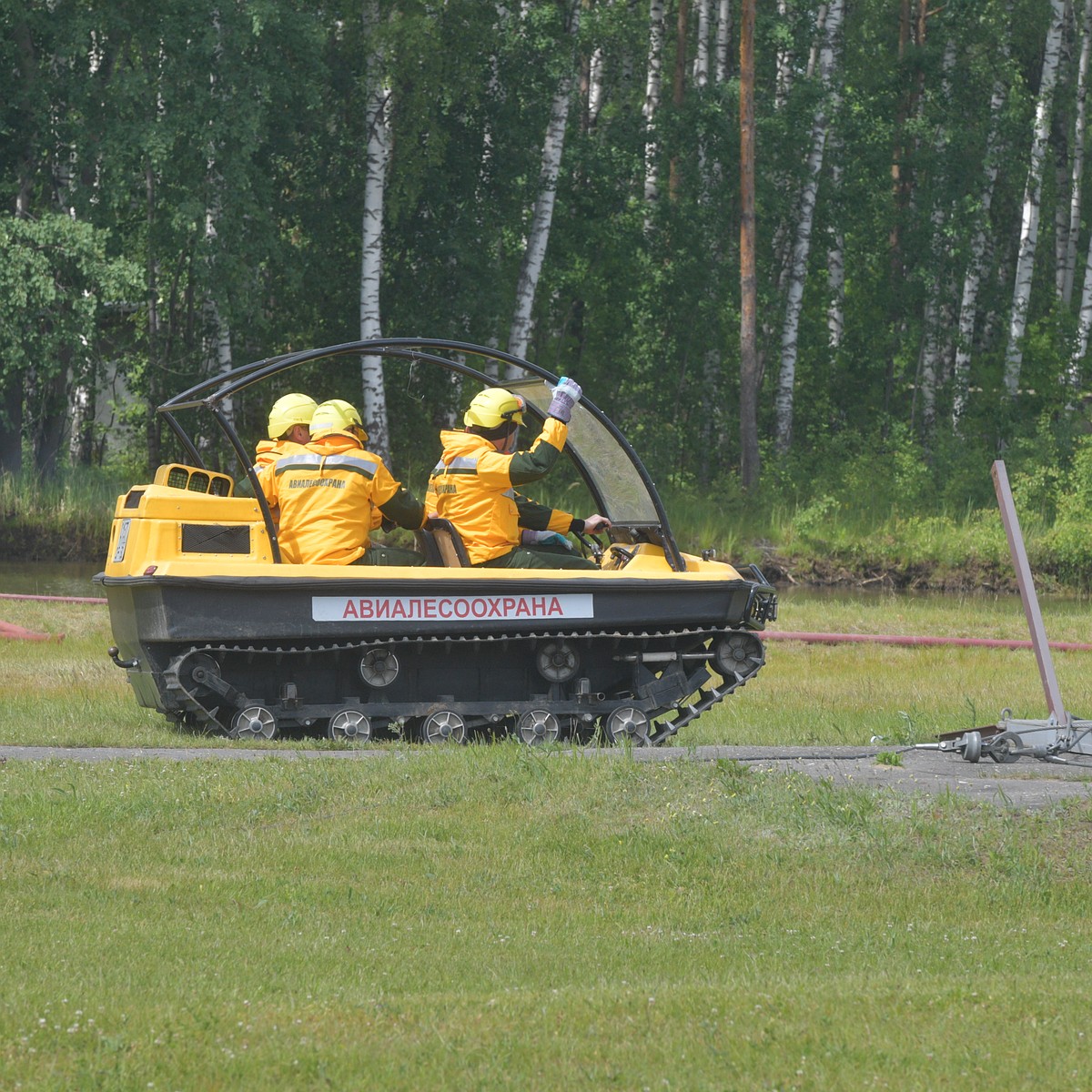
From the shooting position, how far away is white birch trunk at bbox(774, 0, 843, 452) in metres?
32.6

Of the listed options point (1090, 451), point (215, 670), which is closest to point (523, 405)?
point (215, 670)

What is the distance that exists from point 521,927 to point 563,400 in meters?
4.79

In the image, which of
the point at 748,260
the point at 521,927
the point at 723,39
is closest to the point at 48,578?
the point at 748,260

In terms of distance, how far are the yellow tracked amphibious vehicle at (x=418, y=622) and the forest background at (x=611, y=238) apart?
45.3 feet

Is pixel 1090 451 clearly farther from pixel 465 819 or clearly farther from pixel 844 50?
pixel 465 819

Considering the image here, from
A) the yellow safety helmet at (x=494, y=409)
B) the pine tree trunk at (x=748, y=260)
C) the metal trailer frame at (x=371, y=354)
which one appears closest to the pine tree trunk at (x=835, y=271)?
the pine tree trunk at (x=748, y=260)

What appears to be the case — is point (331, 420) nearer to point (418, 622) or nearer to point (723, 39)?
point (418, 622)

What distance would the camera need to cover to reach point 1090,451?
100 feet

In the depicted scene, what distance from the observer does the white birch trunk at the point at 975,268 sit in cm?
3575

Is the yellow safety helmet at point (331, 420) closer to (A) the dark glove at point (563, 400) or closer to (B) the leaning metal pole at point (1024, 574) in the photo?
(A) the dark glove at point (563, 400)

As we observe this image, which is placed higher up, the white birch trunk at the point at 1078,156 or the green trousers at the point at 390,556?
the white birch trunk at the point at 1078,156

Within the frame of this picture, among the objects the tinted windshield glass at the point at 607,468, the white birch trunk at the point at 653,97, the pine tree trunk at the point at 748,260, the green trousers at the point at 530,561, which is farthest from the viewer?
the white birch trunk at the point at 653,97

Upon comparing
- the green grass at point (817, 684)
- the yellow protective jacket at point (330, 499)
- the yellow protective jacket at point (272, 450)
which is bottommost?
the green grass at point (817, 684)

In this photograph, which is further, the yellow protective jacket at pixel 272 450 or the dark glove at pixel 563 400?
the yellow protective jacket at pixel 272 450
